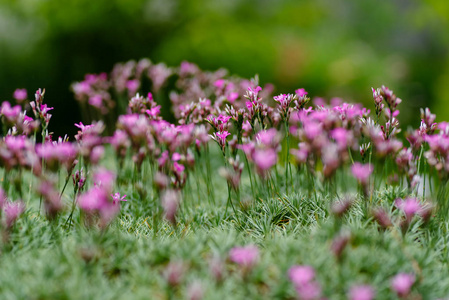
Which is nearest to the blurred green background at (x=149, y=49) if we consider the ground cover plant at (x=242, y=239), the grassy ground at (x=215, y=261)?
the ground cover plant at (x=242, y=239)

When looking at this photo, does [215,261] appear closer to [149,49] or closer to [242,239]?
[242,239]

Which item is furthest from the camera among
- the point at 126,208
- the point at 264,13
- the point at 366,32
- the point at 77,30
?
the point at 366,32

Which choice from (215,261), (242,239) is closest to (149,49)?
(242,239)

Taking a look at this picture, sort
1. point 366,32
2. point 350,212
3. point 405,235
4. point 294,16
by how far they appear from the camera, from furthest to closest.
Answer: point 366,32
point 294,16
point 350,212
point 405,235

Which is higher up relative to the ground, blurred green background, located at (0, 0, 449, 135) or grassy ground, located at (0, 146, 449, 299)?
blurred green background, located at (0, 0, 449, 135)

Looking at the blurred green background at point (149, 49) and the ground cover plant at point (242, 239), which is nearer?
the ground cover plant at point (242, 239)

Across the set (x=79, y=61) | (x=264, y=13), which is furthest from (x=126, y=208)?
(x=264, y=13)

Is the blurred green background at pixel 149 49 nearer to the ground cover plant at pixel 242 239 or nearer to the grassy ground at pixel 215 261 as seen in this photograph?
the ground cover plant at pixel 242 239

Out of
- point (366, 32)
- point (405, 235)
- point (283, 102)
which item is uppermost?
point (366, 32)

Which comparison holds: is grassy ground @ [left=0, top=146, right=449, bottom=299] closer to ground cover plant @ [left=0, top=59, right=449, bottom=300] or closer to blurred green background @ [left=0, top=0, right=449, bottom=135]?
ground cover plant @ [left=0, top=59, right=449, bottom=300]

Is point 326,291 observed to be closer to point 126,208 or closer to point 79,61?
point 126,208

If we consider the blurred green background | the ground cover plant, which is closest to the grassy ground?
the ground cover plant

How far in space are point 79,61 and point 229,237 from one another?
7.84 meters

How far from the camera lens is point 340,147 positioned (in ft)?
6.51
